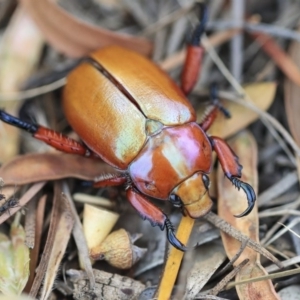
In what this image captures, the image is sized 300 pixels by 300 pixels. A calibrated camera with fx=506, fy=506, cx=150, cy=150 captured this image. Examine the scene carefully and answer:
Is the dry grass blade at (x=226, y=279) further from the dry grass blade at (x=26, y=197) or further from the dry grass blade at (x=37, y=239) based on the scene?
the dry grass blade at (x=26, y=197)

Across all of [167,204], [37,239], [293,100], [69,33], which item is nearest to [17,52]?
[69,33]

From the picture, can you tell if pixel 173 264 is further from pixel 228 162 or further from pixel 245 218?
pixel 228 162

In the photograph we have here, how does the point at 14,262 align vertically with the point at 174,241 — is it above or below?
Result: below

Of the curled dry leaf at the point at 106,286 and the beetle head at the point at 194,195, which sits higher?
the beetle head at the point at 194,195

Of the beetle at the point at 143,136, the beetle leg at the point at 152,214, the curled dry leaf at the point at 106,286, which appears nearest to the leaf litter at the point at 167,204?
the curled dry leaf at the point at 106,286

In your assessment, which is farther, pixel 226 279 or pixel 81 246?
pixel 81 246

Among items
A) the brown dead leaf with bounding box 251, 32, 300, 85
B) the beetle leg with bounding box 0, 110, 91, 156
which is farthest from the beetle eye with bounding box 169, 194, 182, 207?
the brown dead leaf with bounding box 251, 32, 300, 85

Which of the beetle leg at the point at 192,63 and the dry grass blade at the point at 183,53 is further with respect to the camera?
the dry grass blade at the point at 183,53
